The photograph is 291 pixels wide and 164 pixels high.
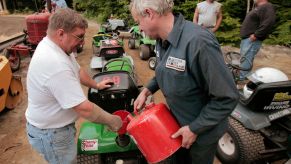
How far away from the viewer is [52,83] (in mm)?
1802

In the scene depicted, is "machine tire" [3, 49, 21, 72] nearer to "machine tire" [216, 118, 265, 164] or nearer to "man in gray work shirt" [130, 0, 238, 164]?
"machine tire" [216, 118, 265, 164]

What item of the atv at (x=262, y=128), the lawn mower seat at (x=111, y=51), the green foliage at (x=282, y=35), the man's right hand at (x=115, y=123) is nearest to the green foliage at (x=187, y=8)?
the green foliage at (x=282, y=35)

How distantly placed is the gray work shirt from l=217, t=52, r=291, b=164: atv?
121 cm

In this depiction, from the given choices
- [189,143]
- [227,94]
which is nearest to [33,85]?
[189,143]

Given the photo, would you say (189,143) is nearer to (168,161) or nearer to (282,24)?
Answer: (168,161)

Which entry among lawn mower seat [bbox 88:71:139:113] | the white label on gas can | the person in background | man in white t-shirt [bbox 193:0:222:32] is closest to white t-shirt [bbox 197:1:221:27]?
man in white t-shirt [bbox 193:0:222:32]

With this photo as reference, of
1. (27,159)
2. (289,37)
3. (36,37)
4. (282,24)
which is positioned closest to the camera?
(27,159)

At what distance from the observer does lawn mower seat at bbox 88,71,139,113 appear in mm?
2711

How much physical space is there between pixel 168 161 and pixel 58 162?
2.87 feet

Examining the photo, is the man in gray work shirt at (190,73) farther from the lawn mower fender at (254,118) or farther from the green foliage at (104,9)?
the green foliage at (104,9)

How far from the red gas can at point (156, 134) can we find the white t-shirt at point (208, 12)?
4.32 meters

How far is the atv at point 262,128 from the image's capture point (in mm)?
2840

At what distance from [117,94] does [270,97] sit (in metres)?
1.52

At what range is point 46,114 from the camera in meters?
2.04
